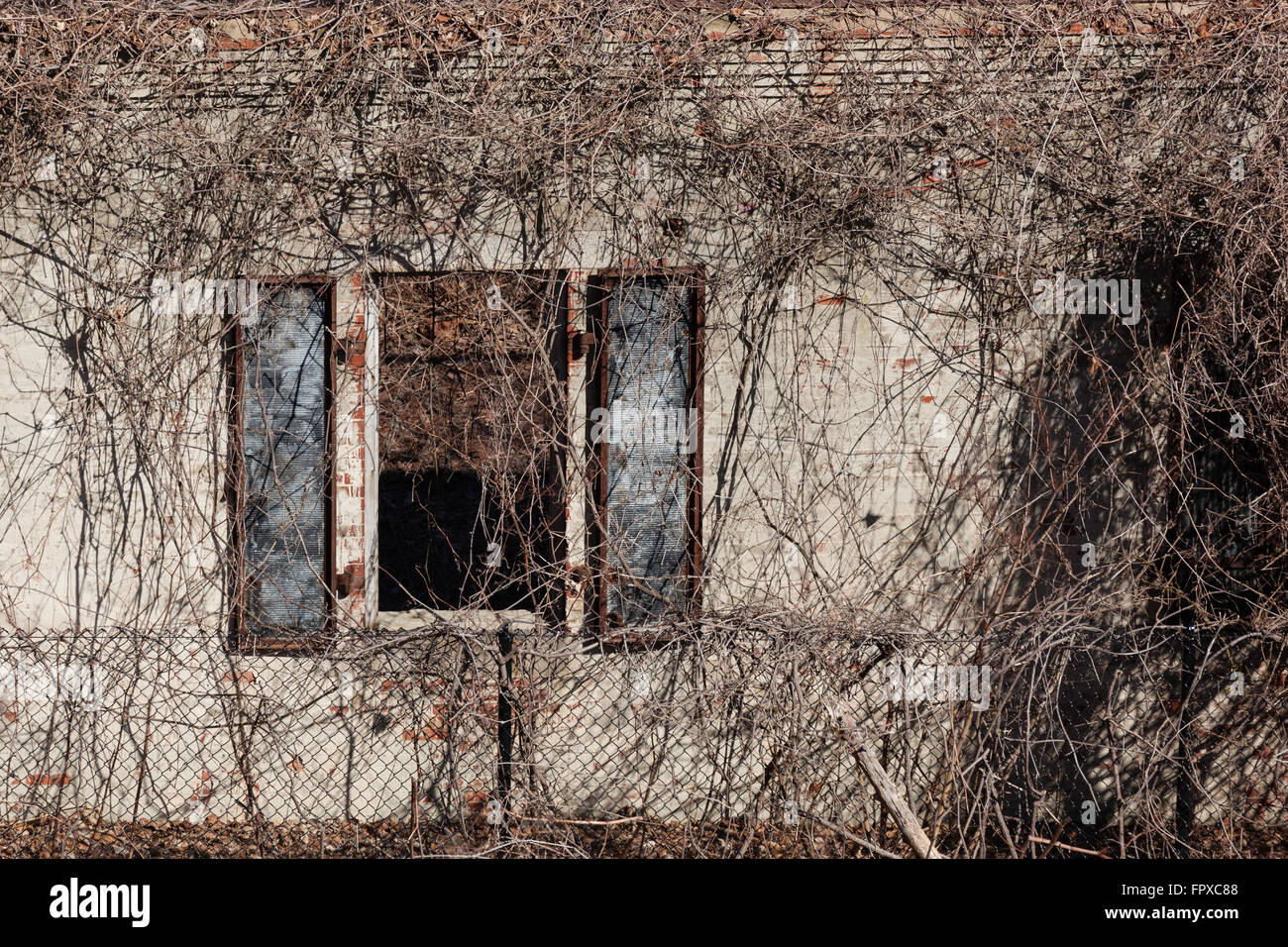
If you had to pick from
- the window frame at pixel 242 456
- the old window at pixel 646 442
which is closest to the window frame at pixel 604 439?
the old window at pixel 646 442

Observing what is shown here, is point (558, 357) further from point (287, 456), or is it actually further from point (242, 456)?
point (242, 456)

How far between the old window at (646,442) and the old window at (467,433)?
0.25 meters

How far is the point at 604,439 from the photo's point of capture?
200 inches

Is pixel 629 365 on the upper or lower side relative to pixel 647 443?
upper

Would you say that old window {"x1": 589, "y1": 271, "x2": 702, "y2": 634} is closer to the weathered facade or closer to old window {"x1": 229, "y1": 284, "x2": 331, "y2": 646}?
the weathered facade

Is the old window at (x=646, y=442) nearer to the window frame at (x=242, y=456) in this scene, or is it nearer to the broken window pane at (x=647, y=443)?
the broken window pane at (x=647, y=443)

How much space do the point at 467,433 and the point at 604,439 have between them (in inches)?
45.2

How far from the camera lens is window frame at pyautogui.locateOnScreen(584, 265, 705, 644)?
503 centimetres

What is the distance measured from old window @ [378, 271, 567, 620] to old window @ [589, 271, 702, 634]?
0.25m

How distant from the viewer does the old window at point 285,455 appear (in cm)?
514

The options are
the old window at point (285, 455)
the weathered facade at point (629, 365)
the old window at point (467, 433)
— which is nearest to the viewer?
the weathered facade at point (629, 365)

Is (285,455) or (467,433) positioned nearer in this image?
(285,455)

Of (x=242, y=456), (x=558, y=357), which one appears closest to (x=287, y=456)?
(x=242, y=456)

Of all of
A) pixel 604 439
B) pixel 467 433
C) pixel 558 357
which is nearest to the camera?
pixel 604 439
